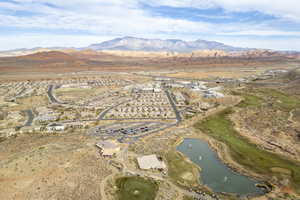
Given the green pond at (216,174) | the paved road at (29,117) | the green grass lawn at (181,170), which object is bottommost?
the green pond at (216,174)

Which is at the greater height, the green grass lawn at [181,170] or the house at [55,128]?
the house at [55,128]

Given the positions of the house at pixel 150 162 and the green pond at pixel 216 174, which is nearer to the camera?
the green pond at pixel 216 174

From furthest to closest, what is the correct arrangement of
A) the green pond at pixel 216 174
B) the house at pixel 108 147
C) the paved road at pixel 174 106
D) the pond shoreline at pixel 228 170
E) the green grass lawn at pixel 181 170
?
the paved road at pixel 174 106 → the house at pixel 108 147 → the green grass lawn at pixel 181 170 → the green pond at pixel 216 174 → the pond shoreline at pixel 228 170

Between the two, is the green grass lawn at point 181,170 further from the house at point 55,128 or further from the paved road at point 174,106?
the house at point 55,128

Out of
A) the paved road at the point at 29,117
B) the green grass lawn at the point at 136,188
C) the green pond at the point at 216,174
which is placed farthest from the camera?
the paved road at the point at 29,117

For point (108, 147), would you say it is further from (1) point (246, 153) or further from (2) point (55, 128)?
(1) point (246, 153)

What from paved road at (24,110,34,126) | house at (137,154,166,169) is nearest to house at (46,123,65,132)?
paved road at (24,110,34,126)

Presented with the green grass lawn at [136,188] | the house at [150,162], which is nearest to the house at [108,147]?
the house at [150,162]

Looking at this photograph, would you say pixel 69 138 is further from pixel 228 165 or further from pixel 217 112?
pixel 217 112
